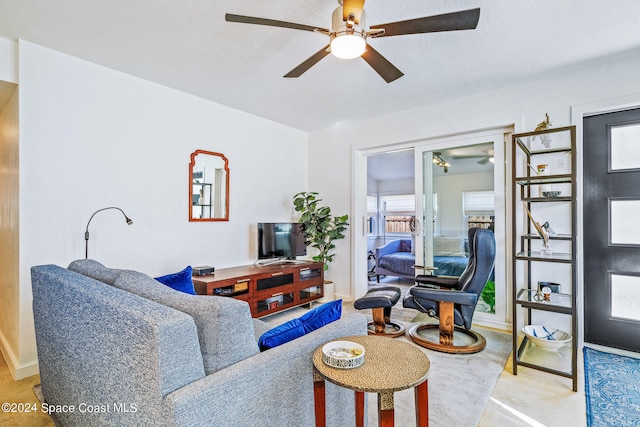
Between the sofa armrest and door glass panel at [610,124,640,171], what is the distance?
2.95 m

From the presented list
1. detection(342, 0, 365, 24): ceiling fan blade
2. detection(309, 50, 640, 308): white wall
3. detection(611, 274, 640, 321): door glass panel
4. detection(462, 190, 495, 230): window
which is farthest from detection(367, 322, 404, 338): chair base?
detection(342, 0, 365, 24): ceiling fan blade

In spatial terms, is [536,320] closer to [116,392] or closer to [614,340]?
[614,340]

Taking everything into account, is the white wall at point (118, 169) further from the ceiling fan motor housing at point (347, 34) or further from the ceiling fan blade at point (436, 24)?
the ceiling fan blade at point (436, 24)

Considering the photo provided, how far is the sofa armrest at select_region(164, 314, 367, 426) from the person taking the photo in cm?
93

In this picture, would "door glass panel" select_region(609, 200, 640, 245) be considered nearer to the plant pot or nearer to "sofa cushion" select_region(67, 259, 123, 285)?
the plant pot

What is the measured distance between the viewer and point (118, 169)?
290 centimetres

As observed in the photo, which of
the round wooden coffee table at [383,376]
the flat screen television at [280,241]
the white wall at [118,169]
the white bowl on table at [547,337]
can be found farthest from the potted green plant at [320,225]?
the round wooden coffee table at [383,376]

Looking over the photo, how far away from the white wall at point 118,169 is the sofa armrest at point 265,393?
2.35 metres

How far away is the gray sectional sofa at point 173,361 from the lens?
3.09 ft

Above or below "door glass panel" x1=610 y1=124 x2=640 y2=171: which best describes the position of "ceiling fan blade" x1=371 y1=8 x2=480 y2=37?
above

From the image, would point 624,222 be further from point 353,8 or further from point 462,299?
point 353,8

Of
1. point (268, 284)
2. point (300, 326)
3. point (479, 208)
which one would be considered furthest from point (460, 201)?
point (300, 326)

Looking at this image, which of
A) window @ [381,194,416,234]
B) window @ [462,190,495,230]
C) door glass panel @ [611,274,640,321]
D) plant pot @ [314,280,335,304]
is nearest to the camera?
door glass panel @ [611,274,640,321]

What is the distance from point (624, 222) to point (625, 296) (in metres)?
0.63
